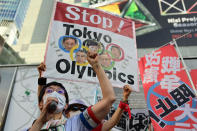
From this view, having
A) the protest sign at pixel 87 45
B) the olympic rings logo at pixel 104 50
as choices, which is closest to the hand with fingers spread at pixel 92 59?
the protest sign at pixel 87 45

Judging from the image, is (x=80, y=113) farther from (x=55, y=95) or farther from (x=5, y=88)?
(x=5, y=88)

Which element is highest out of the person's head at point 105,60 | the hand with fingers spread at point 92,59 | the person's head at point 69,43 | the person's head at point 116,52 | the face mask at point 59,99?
the person's head at point 69,43

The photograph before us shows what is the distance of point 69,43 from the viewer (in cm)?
298

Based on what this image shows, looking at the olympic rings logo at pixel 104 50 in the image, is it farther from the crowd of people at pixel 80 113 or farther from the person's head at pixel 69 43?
the crowd of people at pixel 80 113

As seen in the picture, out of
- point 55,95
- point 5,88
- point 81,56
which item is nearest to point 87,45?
point 81,56

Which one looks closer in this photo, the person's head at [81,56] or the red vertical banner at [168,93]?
the person's head at [81,56]

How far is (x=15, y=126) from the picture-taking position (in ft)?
14.2

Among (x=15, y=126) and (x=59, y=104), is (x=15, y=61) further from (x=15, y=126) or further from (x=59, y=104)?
(x=59, y=104)

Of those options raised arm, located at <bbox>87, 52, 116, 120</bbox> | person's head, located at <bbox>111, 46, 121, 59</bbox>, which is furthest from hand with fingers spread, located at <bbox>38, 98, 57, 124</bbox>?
person's head, located at <bbox>111, 46, 121, 59</bbox>

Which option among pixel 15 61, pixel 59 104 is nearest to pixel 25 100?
pixel 15 61

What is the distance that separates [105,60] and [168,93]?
1.36 m

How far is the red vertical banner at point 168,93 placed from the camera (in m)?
3.07

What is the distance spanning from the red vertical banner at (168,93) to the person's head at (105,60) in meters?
0.91

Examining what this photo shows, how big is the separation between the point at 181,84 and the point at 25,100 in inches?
147
